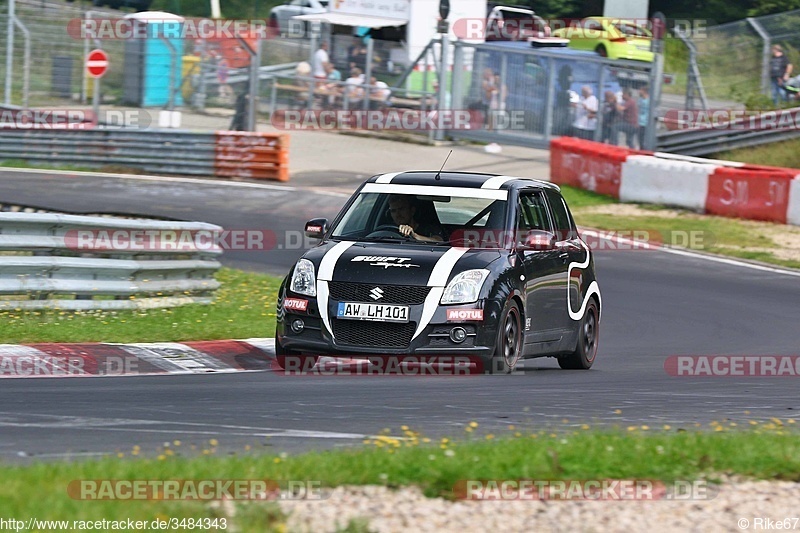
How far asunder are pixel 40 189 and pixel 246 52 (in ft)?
22.8

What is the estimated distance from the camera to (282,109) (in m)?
31.6

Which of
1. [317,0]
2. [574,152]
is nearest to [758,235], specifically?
[574,152]

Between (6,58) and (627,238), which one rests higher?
(6,58)

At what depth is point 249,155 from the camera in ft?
87.4

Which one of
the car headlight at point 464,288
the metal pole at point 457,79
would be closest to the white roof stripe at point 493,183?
the car headlight at point 464,288

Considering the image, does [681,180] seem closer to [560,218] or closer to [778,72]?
[778,72]


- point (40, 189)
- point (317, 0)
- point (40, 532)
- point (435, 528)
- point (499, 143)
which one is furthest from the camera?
point (317, 0)

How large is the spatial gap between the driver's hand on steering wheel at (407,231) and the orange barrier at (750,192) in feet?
42.6

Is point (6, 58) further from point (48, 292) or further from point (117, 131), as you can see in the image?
point (48, 292)

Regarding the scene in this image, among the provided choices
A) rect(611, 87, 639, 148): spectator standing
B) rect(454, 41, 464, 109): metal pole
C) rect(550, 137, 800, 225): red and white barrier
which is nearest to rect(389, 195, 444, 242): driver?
rect(550, 137, 800, 225): red and white barrier

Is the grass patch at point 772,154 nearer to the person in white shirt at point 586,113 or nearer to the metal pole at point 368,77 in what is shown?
the person in white shirt at point 586,113

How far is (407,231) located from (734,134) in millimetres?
18809

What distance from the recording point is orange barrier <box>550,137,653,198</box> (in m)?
25.0

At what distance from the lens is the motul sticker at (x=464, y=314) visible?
9.70 meters
